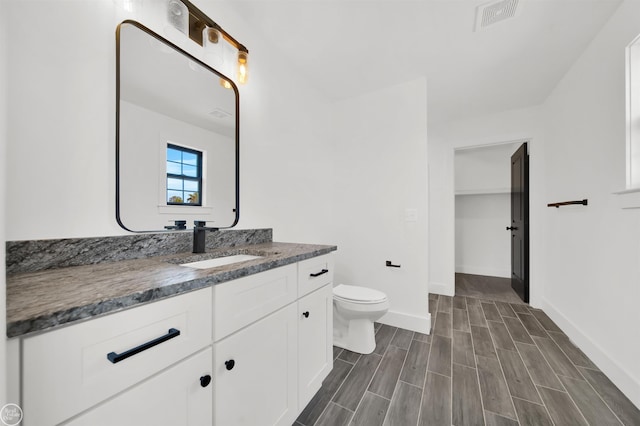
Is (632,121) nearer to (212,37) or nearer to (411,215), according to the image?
→ (411,215)

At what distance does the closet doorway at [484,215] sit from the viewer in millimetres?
4285

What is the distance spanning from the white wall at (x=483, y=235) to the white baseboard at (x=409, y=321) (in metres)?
2.86

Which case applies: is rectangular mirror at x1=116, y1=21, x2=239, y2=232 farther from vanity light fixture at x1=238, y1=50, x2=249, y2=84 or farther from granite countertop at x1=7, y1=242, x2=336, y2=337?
granite countertop at x1=7, y1=242, x2=336, y2=337

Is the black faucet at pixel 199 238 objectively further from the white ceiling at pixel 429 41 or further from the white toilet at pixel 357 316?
the white ceiling at pixel 429 41

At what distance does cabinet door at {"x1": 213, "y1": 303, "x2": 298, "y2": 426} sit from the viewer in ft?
2.87

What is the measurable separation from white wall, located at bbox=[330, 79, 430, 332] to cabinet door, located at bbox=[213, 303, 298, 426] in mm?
1562

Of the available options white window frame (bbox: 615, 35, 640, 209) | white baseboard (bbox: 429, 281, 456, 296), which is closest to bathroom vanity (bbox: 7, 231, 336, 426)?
white window frame (bbox: 615, 35, 640, 209)

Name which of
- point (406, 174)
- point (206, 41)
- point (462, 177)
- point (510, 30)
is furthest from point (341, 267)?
point (462, 177)

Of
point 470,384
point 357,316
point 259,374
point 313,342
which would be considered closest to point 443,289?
point 470,384

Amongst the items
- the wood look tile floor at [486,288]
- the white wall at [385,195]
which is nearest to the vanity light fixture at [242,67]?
the white wall at [385,195]

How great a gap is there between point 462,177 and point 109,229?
200 inches

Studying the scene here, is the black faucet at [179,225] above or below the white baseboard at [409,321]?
above

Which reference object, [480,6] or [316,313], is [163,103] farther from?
[480,6]

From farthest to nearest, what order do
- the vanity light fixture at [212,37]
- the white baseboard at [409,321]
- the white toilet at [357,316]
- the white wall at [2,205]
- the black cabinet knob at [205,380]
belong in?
the white baseboard at [409,321] < the white toilet at [357,316] < the vanity light fixture at [212,37] < the black cabinet knob at [205,380] < the white wall at [2,205]
